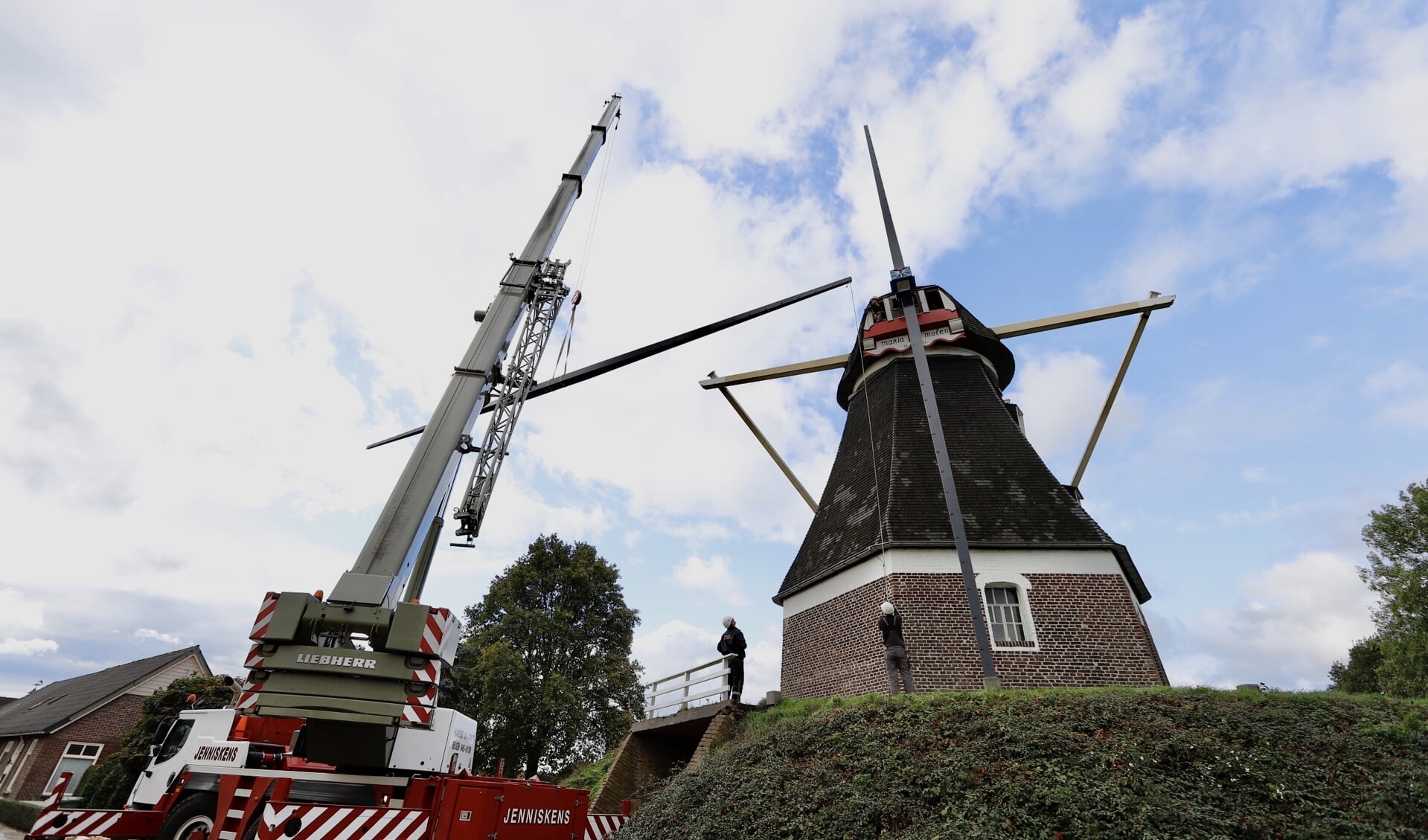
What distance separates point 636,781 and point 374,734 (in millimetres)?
8058

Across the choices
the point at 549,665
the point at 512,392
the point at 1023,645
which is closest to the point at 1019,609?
the point at 1023,645

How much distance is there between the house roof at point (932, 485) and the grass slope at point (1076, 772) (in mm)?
3942

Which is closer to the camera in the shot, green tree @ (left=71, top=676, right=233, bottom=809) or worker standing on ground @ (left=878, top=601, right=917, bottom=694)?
worker standing on ground @ (left=878, top=601, right=917, bottom=694)

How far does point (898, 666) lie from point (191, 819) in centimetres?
989

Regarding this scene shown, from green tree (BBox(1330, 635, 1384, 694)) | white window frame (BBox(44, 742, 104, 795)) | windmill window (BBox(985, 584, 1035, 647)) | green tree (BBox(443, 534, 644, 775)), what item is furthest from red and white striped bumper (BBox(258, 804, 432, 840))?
green tree (BBox(1330, 635, 1384, 694))

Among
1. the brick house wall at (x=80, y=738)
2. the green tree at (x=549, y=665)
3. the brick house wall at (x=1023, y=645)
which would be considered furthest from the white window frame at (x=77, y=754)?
the brick house wall at (x=1023, y=645)

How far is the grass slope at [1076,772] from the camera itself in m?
6.15

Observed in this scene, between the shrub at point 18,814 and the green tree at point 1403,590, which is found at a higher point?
the green tree at point 1403,590

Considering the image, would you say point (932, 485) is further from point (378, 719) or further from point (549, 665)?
point (549, 665)

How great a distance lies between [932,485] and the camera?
45.0 ft

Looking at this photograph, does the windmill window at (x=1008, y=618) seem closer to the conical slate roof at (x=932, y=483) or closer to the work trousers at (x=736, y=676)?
the conical slate roof at (x=932, y=483)

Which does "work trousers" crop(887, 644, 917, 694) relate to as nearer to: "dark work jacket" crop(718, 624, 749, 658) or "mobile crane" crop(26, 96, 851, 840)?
"dark work jacket" crop(718, 624, 749, 658)

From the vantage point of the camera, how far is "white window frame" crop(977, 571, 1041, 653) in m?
11.5

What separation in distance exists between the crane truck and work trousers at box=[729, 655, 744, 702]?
9.75ft
